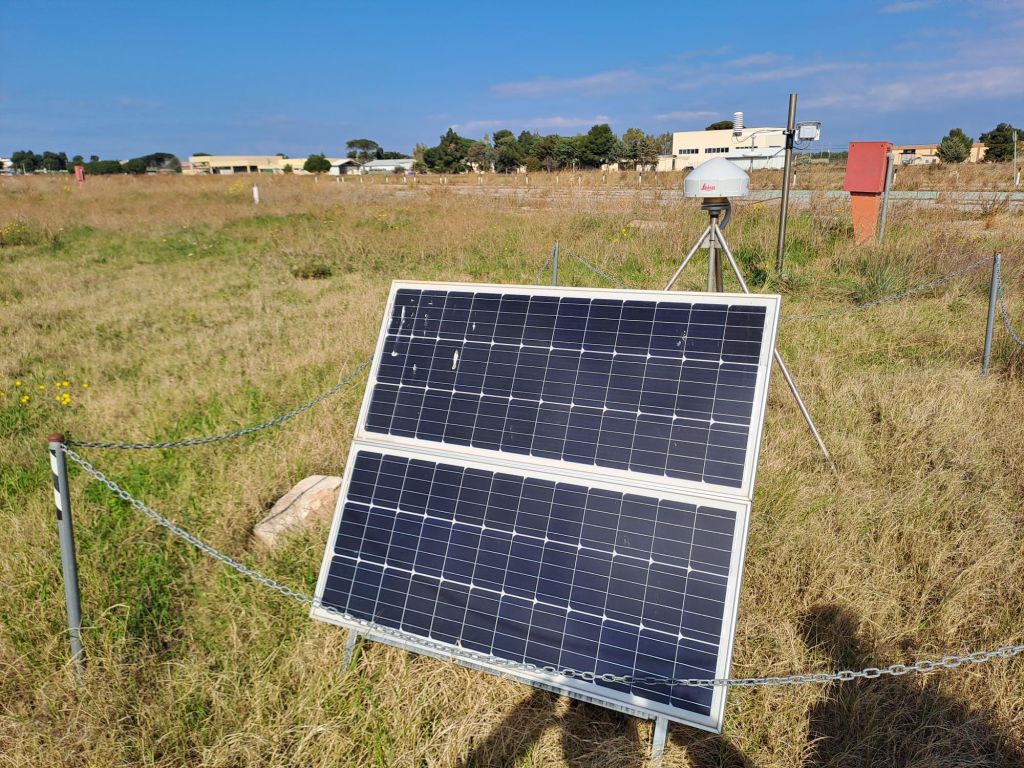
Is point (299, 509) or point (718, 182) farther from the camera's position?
point (718, 182)

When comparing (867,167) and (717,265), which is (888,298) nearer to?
(717,265)

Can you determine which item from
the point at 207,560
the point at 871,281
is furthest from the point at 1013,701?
the point at 871,281

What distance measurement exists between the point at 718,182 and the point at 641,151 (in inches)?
3026

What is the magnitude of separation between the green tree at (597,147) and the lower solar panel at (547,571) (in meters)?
81.7

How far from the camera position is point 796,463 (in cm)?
566

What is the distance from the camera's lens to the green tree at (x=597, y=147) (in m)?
81.7

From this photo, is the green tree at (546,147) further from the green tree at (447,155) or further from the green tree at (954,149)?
the green tree at (954,149)

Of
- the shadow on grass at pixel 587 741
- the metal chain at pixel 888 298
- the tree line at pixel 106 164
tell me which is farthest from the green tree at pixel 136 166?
the shadow on grass at pixel 587 741

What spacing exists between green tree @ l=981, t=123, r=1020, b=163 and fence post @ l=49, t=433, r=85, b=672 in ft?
180

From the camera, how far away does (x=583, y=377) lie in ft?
12.1

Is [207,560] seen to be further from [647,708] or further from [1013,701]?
[1013,701]

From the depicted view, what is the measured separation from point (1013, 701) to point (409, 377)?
141 inches

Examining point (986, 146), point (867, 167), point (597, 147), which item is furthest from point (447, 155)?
point (867, 167)

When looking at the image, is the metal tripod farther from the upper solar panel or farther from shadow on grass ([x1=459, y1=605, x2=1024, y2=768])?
shadow on grass ([x1=459, y1=605, x2=1024, y2=768])
